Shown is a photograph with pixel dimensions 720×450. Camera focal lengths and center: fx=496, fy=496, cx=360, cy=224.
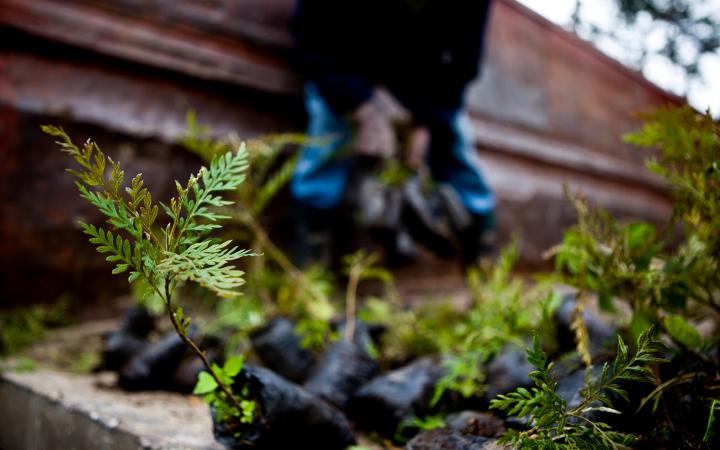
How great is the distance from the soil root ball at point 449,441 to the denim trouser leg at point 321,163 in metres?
1.48

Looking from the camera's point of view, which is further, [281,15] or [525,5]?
[525,5]

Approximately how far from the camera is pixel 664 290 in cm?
83

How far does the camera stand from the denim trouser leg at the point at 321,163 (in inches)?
84.7

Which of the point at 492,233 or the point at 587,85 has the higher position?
the point at 587,85

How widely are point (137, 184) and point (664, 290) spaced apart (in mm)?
822

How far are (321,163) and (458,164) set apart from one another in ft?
2.54

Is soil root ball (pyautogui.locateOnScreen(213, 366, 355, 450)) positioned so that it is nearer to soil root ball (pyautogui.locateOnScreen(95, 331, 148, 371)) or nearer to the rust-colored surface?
soil root ball (pyautogui.locateOnScreen(95, 331, 148, 371))

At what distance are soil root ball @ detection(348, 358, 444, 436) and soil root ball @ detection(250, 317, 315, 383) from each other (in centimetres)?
24

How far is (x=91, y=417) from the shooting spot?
2.88 feet

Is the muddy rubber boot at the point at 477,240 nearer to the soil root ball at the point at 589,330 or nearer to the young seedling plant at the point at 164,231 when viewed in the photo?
the soil root ball at the point at 589,330

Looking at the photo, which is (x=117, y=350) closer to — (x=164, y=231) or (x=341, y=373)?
(x=341, y=373)

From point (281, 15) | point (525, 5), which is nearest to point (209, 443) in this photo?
point (281, 15)

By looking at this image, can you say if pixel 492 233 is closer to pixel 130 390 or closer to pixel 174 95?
pixel 174 95

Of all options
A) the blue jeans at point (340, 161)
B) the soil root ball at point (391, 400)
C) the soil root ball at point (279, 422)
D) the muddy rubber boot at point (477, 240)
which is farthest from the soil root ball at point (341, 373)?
the muddy rubber boot at point (477, 240)
